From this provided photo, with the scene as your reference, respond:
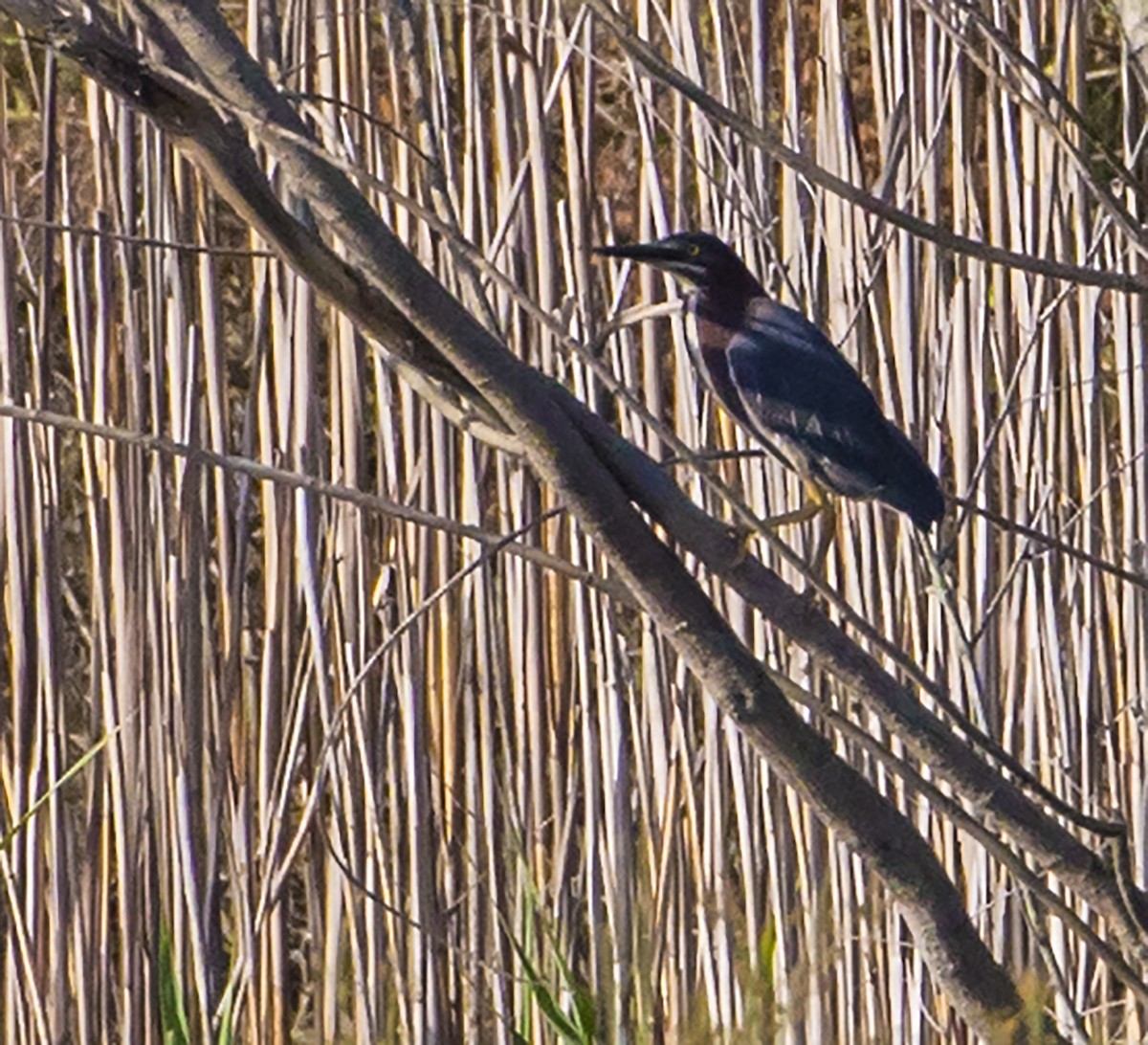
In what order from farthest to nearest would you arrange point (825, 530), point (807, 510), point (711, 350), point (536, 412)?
point (711, 350) → point (825, 530) → point (807, 510) → point (536, 412)

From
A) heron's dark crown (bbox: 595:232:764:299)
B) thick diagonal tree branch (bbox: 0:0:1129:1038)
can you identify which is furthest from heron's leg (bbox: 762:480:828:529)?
thick diagonal tree branch (bbox: 0:0:1129:1038)

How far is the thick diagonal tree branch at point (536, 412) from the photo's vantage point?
84 cm

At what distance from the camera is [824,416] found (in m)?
2.08

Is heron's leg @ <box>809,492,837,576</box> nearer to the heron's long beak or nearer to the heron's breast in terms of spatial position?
the heron's breast

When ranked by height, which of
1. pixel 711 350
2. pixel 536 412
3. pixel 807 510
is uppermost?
pixel 711 350

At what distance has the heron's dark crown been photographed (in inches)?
82.3

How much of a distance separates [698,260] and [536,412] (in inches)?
52.3

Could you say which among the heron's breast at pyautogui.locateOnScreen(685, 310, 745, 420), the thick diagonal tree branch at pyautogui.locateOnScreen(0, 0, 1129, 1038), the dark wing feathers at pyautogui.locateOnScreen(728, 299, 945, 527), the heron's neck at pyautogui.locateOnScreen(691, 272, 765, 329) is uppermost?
the heron's neck at pyautogui.locateOnScreen(691, 272, 765, 329)

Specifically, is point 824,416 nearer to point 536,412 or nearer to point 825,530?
point 825,530

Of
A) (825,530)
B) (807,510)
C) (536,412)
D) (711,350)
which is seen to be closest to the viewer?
(536,412)

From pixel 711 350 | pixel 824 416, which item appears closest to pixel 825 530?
pixel 824 416

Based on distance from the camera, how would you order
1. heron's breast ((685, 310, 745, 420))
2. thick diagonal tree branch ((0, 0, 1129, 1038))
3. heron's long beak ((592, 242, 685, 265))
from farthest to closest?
heron's breast ((685, 310, 745, 420)) < heron's long beak ((592, 242, 685, 265)) < thick diagonal tree branch ((0, 0, 1129, 1038))

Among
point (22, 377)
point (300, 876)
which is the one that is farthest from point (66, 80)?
point (22, 377)

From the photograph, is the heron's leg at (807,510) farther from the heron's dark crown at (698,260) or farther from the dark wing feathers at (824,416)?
the heron's dark crown at (698,260)
